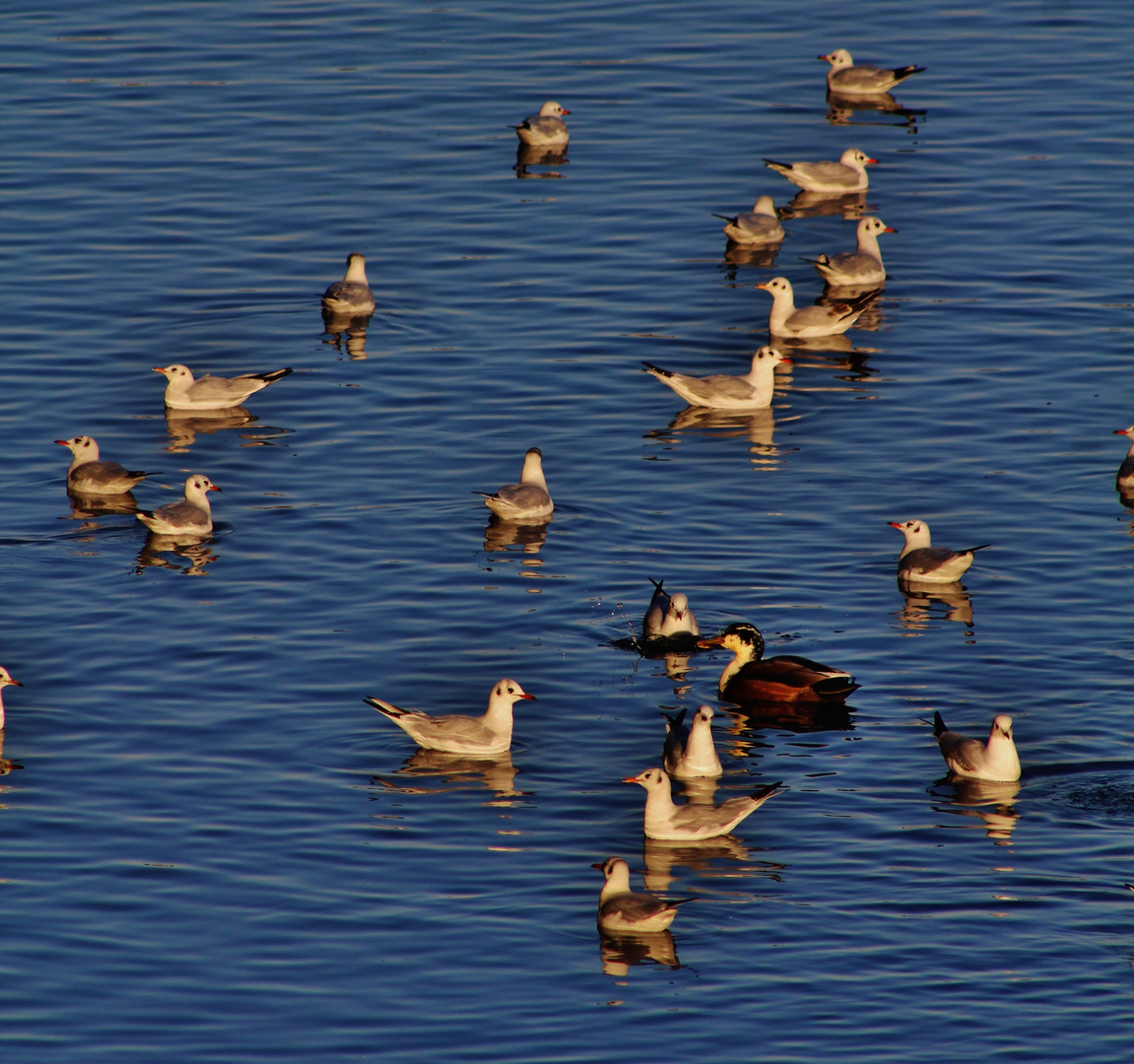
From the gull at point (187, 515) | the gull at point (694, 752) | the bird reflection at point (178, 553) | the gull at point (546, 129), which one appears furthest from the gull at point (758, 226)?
the gull at point (694, 752)

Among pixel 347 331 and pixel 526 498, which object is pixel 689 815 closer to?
pixel 526 498

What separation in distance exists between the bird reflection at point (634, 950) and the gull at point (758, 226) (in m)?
18.2

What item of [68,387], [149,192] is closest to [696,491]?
[68,387]

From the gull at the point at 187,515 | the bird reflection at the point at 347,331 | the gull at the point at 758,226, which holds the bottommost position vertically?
the gull at the point at 187,515

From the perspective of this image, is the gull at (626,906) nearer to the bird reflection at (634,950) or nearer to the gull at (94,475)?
the bird reflection at (634,950)

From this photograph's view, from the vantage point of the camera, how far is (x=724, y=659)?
20.2 meters

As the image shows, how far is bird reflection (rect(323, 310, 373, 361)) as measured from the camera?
95.3 ft

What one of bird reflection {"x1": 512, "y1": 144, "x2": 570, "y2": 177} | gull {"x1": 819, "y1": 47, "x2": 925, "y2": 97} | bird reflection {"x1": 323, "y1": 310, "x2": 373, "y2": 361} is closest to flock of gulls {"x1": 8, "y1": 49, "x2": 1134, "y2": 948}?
bird reflection {"x1": 323, "y1": 310, "x2": 373, "y2": 361}

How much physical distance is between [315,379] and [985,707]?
40.6 ft

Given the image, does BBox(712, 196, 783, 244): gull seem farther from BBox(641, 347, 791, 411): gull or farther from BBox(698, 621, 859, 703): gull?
BBox(698, 621, 859, 703): gull

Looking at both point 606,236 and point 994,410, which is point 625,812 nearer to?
point 994,410

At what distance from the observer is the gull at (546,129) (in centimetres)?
3594

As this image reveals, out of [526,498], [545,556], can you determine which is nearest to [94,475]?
[526,498]

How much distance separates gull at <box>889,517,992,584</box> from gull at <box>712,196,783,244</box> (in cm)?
1089
